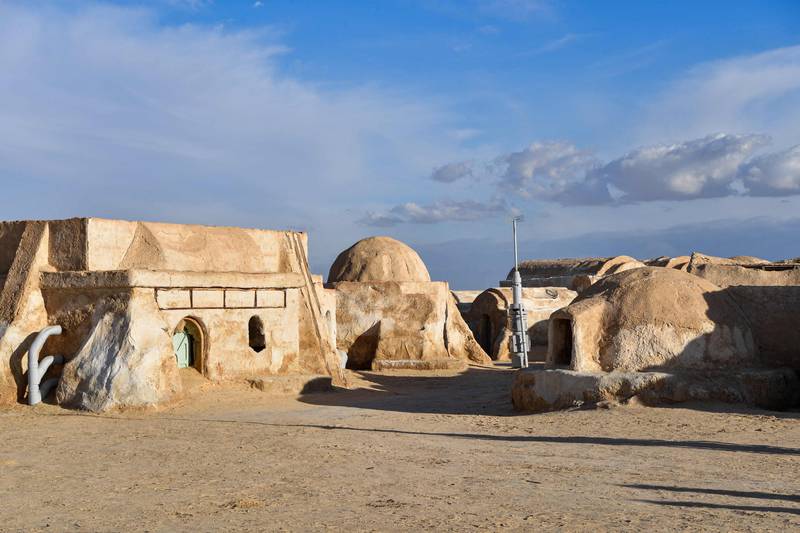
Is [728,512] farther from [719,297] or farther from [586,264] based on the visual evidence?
[586,264]

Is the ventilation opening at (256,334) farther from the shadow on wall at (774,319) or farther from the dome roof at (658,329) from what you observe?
the shadow on wall at (774,319)

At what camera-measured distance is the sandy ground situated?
7188mm

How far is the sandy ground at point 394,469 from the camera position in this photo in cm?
719

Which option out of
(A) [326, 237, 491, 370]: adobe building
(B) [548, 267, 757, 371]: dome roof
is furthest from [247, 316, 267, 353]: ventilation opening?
(A) [326, 237, 491, 370]: adobe building

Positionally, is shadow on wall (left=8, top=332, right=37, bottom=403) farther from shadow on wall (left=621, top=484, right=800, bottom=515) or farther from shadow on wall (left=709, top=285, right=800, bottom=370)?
shadow on wall (left=709, top=285, right=800, bottom=370)

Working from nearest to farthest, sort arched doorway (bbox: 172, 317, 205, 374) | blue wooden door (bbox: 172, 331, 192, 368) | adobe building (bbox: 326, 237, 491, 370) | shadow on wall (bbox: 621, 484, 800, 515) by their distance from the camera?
1. shadow on wall (bbox: 621, 484, 800, 515)
2. arched doorway (bbox: 172, 317, 205, 374)
3. blue wooden door (bbox: 172, 331, 192, 368)
4. adobe building (bbox: 326, 237, 491, 370)

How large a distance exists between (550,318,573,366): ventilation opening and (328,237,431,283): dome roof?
10.4 metres

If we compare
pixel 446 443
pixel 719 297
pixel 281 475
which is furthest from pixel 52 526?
pixel 719 297

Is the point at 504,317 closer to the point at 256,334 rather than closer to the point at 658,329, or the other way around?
the point at 256,334

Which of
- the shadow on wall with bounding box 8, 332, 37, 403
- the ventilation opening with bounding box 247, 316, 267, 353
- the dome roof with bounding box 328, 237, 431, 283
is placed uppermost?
the dome roof with bounding box 328, 237, 431, 283

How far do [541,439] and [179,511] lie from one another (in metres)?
4.99

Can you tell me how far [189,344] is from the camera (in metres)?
15.6

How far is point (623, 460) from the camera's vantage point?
9430 mm

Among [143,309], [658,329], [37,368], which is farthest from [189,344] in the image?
[658,329]
